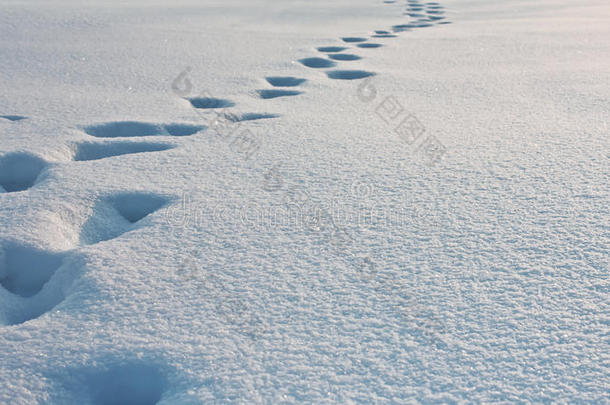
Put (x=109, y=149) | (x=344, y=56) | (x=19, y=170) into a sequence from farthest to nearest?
(x=344, y=56) → (x=109, y=149) → (x=19, y=170)

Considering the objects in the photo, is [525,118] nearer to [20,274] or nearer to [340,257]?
[340,257]

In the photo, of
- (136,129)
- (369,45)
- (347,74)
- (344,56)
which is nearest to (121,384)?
(136,129)

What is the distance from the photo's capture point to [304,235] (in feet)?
3.16

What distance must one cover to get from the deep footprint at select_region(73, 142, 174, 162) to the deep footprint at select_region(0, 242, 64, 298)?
470 millimetres

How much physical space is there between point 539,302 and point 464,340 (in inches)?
5.5

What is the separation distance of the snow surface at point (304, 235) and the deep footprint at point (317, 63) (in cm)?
20

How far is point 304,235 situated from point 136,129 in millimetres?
749

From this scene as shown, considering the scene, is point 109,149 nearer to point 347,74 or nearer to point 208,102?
point 208,102

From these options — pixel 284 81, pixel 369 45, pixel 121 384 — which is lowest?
pixel 121 384

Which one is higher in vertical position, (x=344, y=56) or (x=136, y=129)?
(x=344, y=56)

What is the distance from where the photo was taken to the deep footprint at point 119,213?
1017 millimetres

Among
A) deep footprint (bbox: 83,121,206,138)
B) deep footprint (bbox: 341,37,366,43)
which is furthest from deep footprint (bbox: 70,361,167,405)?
deep footprint (bbox: 341,37,366,43)

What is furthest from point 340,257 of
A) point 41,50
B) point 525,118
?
point 41,50

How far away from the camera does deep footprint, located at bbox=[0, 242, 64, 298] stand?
2.91 ft
